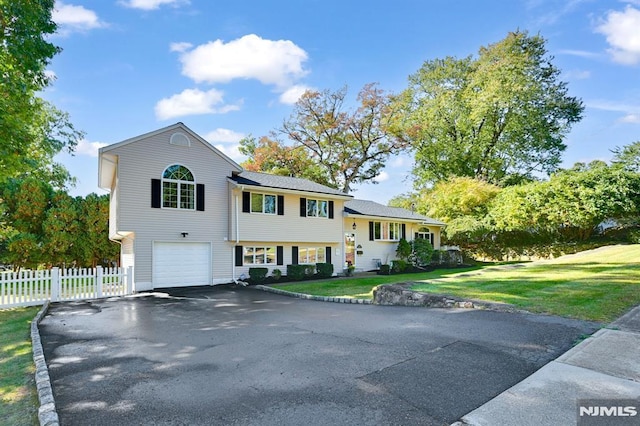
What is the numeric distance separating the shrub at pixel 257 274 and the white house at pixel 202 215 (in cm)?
70

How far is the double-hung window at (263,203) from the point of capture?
18.0 m

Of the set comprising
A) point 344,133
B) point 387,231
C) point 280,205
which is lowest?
point 387,231

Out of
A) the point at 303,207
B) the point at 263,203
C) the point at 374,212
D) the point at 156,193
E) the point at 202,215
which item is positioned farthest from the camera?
the point at 374,212

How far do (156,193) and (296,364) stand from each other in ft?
41.8

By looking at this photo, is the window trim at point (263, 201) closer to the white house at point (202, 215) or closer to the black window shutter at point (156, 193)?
the white house at point (202, 215)

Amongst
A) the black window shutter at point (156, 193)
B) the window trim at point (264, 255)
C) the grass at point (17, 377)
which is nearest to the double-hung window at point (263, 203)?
the window trim at point (264, 255)

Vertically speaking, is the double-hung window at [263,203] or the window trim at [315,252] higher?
the double-hung window at [263,203]

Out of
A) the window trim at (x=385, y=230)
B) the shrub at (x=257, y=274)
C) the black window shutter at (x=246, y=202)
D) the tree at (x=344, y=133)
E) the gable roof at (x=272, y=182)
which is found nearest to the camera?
the shrub at (x=257, y=274)

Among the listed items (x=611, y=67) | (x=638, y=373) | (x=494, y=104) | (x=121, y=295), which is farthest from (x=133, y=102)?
(x=494, y=104)

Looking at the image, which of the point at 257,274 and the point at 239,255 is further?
the point at 239,255

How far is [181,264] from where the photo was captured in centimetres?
1600

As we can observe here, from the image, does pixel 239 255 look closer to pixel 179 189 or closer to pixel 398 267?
pixel 179 189

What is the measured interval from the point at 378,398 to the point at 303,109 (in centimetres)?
3213

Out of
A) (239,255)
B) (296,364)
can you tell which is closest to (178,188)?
(239,255)
